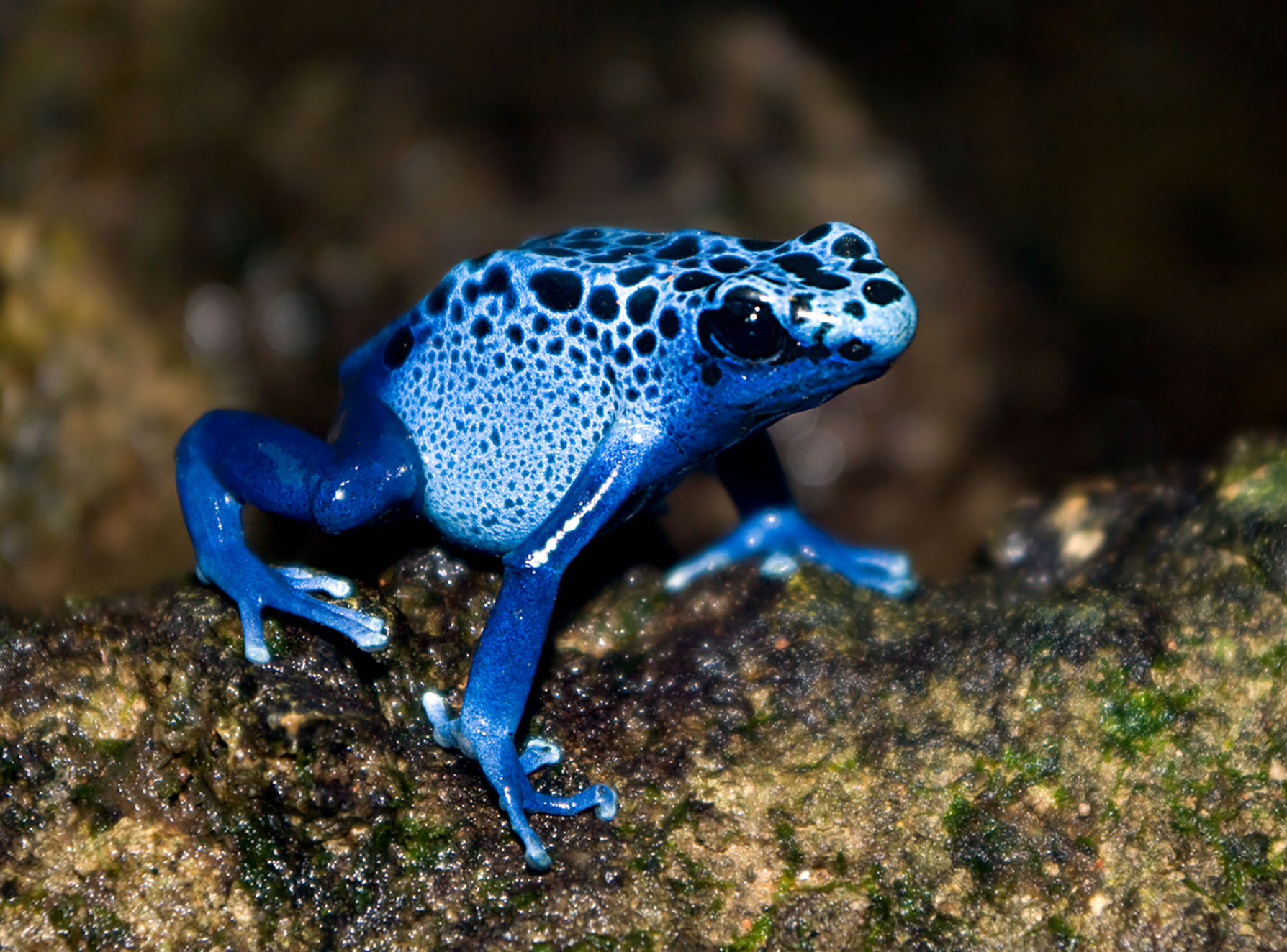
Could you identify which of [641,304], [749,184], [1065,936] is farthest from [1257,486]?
[749,184]

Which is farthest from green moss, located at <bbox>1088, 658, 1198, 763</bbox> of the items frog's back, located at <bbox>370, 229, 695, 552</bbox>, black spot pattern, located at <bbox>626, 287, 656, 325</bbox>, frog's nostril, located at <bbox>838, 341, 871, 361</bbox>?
black spot pattern, located at <bbox>626, 287, 656, 325</bbox>

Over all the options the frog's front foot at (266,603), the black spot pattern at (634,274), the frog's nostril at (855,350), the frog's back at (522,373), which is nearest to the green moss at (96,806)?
the frog's front foot at (266,603)

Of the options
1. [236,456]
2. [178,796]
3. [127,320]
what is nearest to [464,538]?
[236,456]

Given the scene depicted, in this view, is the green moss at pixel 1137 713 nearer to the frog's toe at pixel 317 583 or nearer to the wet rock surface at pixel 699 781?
the wet rock surface at pixel 699 781

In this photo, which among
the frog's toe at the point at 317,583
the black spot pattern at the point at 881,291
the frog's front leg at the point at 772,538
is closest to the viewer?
the black spot pattern at the point at 881,291

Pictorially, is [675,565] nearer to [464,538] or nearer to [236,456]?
[464,538]

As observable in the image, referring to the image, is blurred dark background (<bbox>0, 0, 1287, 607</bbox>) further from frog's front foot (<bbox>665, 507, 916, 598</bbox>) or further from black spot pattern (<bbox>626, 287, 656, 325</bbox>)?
black spot pattern (<bbox>626, 287, 656, 325</bbox>)

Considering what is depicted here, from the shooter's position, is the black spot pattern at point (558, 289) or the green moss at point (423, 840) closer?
the green moss at point (423, 840)

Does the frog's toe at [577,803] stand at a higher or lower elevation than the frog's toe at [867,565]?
higher
